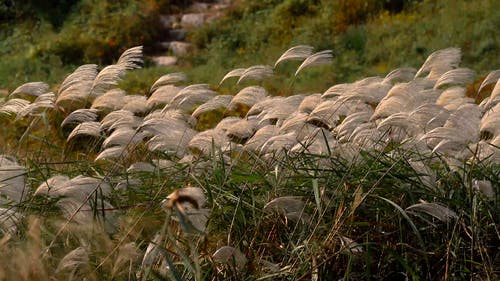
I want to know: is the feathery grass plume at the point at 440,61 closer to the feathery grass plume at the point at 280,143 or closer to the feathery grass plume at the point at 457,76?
Answer: the feathery grass plume at the point at 457,76

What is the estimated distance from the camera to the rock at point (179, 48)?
44.0 feet

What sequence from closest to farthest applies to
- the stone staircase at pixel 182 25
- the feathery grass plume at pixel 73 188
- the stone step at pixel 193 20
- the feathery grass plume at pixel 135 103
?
the feathery grass plume at pixel 73 188 → the feathery grass plume at pixel 135 103 → the stone staircase at pixel 182 25 → the stone step at pixel 193 20

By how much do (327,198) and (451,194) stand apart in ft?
1.82

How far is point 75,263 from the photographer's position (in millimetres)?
3535

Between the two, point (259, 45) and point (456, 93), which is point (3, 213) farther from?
point (259, 45)

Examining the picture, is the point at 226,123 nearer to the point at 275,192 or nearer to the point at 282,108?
the point at 282,108

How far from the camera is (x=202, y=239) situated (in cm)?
388

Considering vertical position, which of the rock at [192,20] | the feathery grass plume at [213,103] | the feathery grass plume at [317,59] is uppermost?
the feathery grass plume at [317,59]

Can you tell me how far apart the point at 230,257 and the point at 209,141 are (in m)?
0.94

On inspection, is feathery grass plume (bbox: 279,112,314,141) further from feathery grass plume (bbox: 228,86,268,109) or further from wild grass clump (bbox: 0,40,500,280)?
feathery grass plume (bbox: 228,86,268,109)

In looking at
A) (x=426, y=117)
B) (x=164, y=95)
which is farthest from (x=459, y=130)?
(x=164, y=95)

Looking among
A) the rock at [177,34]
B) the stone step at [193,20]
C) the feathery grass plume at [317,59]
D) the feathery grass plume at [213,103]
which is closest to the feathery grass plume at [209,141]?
the feathery grass plume at [213,103]

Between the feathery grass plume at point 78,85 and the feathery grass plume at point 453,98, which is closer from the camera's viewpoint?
the feathery grass plume at point 78,85

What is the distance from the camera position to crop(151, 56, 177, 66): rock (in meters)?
13.0
